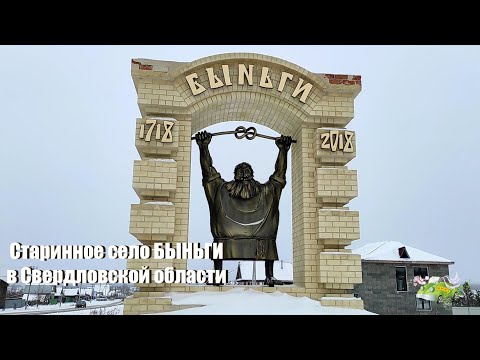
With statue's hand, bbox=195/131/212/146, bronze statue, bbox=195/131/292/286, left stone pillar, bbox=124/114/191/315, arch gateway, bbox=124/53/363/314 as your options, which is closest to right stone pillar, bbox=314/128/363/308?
arch gateway, bbox=124/53/363/314

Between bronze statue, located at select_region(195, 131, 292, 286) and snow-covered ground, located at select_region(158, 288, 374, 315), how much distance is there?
0.78 metres

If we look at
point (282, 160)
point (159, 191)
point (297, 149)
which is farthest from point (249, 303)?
point (297, 149)

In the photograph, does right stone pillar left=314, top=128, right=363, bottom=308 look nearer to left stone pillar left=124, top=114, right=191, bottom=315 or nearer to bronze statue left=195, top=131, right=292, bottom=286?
bronze statue left=195, top=131, right=292, bottom=286

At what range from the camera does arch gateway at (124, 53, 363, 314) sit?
747 centimetres

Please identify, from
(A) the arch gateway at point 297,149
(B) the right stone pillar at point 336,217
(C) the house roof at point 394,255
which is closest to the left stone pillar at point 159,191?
(A) the arch gateway at point 297,149

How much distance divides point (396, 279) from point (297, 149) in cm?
2019

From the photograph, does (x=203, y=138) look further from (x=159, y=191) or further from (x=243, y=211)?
(x=243, y=211)

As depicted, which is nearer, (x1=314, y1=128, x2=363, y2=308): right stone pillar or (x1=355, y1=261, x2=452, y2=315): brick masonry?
(x1=314, y1=128, x2=363, y2=308): right stone pillar

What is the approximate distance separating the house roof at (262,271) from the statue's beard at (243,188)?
34.7 feet

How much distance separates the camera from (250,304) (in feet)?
21.6

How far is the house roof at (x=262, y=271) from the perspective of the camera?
2092 cm

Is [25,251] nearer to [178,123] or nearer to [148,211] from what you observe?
[148,211]
